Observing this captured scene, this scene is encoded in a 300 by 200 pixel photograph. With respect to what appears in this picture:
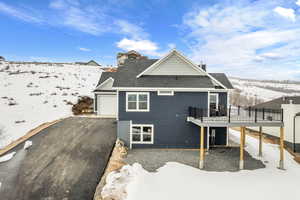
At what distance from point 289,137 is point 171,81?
13.4 metres

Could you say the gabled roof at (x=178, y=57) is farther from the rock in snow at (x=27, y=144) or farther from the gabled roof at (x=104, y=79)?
the rock in snow at (x=27, y=144)

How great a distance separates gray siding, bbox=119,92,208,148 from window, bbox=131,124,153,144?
383 mm

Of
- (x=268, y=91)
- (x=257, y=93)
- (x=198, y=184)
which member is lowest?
(x=198, y=184)

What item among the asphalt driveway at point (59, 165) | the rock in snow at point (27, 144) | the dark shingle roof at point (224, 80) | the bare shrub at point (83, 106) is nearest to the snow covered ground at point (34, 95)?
the bare shrub at point (83, 106)

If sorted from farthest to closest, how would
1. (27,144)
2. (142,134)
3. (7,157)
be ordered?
(27,144), (142,134), (7,157)

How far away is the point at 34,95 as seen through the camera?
1073 inches

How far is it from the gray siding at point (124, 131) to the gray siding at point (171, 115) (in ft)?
1.42

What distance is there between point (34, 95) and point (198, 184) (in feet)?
96.4

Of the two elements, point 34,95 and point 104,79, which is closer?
point 104,79

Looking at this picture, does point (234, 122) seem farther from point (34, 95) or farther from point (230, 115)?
point (34, 95)

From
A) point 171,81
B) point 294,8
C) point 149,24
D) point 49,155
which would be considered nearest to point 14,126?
point 49,155

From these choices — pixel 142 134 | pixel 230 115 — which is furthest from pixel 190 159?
pixel 230 115

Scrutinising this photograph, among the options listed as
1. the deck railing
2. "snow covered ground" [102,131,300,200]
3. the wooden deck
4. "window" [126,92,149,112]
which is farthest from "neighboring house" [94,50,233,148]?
"snow covered ground" [102,131,300,200]

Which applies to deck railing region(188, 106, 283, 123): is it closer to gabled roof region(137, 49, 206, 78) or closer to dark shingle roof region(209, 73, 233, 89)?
dark shingle roof region(209, 73, 233, 89)
